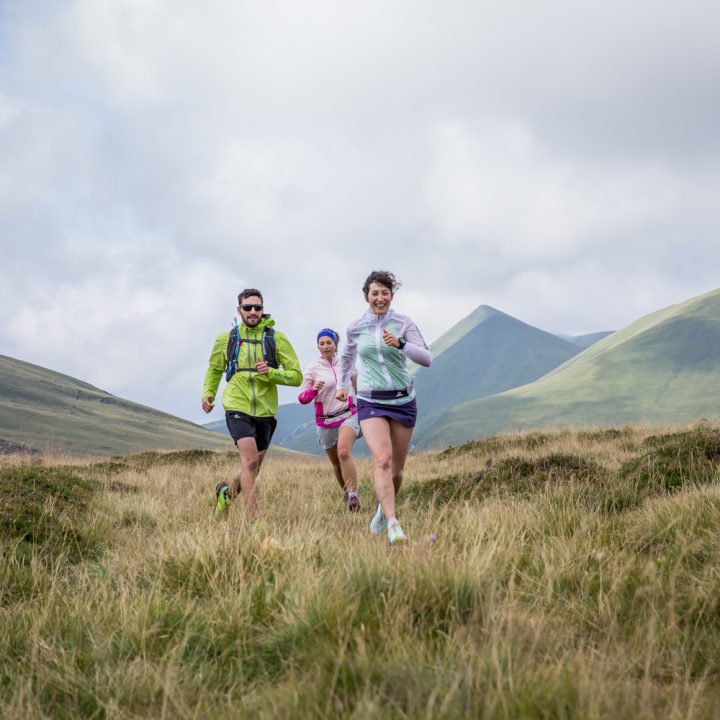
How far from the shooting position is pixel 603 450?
1198 cm

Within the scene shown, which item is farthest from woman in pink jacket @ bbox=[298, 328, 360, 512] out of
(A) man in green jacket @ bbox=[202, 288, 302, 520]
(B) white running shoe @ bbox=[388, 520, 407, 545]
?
(B) white running shoe @ bbox=[388, 520, 407, 545]

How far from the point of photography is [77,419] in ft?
361

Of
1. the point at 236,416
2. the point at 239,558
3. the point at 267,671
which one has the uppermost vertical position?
the point at 236,416

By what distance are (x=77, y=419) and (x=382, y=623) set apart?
4644 inches

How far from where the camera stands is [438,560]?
3.46 m

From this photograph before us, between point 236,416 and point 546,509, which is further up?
point 236,416

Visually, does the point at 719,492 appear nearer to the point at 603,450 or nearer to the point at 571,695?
the point at 571,695

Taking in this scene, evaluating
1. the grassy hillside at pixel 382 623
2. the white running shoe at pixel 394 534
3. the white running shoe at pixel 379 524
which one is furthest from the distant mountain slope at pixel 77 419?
the grassy hillside at pixel 382 623

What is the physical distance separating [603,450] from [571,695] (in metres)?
10.6

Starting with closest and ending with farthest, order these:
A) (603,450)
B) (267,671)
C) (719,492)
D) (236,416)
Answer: (267,671), (719,492), (236,416), (603,450)

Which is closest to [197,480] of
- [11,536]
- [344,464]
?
[344,464]

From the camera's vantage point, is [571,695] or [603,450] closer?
[571,695]

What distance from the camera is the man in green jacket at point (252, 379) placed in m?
7.40

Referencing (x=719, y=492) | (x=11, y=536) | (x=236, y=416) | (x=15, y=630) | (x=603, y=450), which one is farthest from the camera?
(x=603, y=450)
